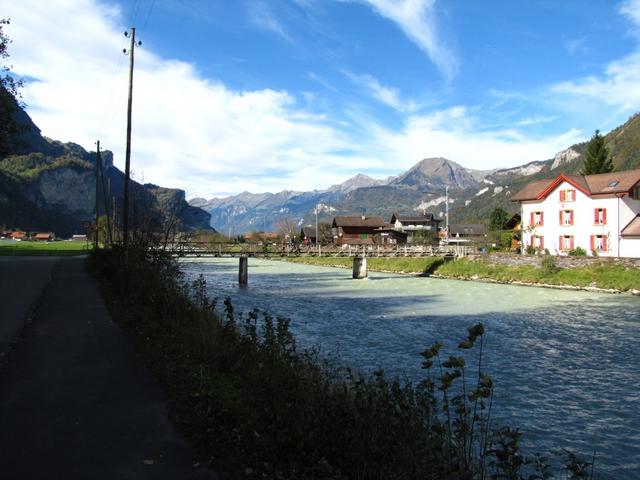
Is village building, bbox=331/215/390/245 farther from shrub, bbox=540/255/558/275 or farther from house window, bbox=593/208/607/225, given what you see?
shrub, bbox=540/255/558/275

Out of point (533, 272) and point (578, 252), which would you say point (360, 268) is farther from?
point (578, 252)

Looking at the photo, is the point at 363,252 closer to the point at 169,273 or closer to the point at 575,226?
the point at 575,226

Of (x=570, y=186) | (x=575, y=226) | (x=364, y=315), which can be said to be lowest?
(x=364, y=315)

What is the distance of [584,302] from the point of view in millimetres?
31891

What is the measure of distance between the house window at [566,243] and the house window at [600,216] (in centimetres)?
319

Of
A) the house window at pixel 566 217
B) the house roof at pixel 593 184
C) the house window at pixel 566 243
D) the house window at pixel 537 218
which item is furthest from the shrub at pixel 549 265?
the house window at pixel 537 218

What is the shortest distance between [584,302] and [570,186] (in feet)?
84.2

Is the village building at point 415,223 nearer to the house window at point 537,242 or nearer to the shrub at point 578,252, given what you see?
the house window at point 537,242

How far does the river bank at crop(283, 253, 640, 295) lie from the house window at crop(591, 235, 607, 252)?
8299mm

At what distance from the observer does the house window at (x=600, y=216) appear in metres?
49.8

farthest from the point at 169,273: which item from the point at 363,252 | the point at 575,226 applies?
the point at 575,226

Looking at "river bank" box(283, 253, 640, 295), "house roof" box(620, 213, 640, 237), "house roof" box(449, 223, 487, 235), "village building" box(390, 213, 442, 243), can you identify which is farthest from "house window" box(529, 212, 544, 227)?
"house roof" box(449, 223, 487, 235)

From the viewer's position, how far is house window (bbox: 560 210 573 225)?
5319 centimetres

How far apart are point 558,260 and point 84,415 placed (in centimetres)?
4524
